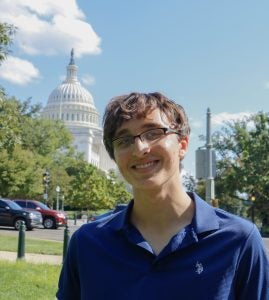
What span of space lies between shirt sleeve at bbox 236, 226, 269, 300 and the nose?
51cm

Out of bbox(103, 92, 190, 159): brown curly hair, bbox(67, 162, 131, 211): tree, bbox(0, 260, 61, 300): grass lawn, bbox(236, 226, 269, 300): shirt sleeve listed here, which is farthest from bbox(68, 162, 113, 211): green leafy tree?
bbox(236, 226, 269, 300): shirt sleeve

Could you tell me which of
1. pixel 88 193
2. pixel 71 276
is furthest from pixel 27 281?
pixel 88 193

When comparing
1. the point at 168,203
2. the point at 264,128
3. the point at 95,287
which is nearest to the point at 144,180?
the point at 168,203

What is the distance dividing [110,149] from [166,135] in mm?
292

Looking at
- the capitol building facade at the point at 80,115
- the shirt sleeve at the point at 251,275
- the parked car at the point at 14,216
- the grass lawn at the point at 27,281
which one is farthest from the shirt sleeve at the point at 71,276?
the capitol building facade at the point at 80,115

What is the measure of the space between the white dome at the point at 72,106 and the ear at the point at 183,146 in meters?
127

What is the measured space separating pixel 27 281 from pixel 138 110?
6.88 metres

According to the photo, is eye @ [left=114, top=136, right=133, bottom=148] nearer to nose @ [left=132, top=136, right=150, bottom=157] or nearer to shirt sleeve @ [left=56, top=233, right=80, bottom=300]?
nose @ [left=132, top=136, right=150, bottom=157]

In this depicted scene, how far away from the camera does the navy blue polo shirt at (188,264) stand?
1.84 metres

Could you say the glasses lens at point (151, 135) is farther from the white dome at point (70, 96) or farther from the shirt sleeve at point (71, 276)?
the white dome at point (70, 96)

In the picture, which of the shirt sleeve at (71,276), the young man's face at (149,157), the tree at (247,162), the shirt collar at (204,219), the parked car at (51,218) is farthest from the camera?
the tree at (247,162)

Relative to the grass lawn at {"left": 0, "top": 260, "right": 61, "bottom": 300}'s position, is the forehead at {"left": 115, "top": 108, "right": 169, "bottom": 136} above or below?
above

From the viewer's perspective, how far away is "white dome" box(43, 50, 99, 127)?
432 ft

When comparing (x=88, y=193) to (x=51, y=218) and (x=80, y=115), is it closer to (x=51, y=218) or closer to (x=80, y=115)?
(x=51, y=218)
